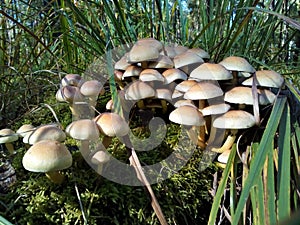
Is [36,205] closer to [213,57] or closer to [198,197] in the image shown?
[198,197]

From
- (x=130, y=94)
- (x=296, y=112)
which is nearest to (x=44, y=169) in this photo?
(x=130, y=94)

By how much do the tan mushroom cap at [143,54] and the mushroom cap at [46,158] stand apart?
43cm

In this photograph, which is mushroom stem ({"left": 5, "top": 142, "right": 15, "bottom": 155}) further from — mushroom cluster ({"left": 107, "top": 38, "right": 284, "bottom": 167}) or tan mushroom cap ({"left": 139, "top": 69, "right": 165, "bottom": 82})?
tan mushroom cap ({"left": 139, "top": 69, "right": 165, "bottom": 82})

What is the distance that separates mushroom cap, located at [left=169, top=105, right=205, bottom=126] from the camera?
861 mm

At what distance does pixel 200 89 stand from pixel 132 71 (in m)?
0.28

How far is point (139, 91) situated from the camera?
0.95 metres

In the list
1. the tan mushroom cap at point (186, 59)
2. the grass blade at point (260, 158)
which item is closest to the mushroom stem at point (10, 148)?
the tan mushroom cap at point (186, 59)

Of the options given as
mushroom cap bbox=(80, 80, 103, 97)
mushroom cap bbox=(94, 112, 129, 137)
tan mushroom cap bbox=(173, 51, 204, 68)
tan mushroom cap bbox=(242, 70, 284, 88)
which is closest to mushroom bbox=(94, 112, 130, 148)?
mushroom cap bbox=(94, 112, 129, 137)

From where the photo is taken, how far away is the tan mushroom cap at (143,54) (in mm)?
961

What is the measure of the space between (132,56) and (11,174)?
21.3 inches

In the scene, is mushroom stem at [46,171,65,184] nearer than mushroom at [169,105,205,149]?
Yes

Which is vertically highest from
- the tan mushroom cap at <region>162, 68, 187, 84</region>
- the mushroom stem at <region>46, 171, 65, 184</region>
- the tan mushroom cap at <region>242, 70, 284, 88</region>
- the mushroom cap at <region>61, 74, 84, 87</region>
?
the tan mushroom cap at <region>242, 70, 284, 88</region>

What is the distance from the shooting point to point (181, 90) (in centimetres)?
93

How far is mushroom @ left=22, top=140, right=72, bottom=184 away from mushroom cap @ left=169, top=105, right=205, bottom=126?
359 millimetres
